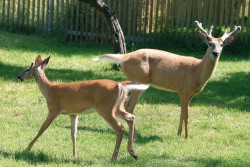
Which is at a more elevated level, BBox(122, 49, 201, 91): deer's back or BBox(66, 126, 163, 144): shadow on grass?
BBox(122, 49, 201, 91): deer's back

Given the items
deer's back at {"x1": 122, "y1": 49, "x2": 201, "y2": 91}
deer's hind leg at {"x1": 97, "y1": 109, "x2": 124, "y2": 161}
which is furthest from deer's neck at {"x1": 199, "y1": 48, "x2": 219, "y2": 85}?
deer's hind leg at {"x1": 97, "y1": 109, "x2": 124, "y2": 161}

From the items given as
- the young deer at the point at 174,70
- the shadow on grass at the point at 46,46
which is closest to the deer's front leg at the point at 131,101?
the young deer at the point at 174,70

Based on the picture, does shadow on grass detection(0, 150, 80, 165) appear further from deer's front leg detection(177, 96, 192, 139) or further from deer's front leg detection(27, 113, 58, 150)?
deer's front leg detection(177, 96, 192, 139)

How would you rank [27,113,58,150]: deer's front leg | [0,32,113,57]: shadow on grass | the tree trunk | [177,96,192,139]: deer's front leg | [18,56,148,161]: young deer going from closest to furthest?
[18,56,148,161]: young deer → [27,113,58,150]: deer's front leg → [177,96,192,139]: deer's front leg → the tree trunk → [0,32,113,57]: shadow on grass

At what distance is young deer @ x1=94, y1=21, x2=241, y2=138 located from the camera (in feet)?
33.8

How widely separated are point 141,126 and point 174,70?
1.01m

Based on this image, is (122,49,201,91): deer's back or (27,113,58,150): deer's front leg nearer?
(27,113,58,150): deer's front leg

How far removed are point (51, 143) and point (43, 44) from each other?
31.6 feet

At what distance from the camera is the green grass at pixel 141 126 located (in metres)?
8.30

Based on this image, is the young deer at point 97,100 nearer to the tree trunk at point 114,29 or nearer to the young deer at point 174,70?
the young deer at point 174,70

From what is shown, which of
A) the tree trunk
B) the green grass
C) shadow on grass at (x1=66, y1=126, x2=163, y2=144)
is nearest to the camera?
the green grass

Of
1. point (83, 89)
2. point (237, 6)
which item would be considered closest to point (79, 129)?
point (83, 89)

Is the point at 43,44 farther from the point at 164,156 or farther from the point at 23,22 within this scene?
the point at 164,156

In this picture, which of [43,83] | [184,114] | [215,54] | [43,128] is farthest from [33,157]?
[215,54]
